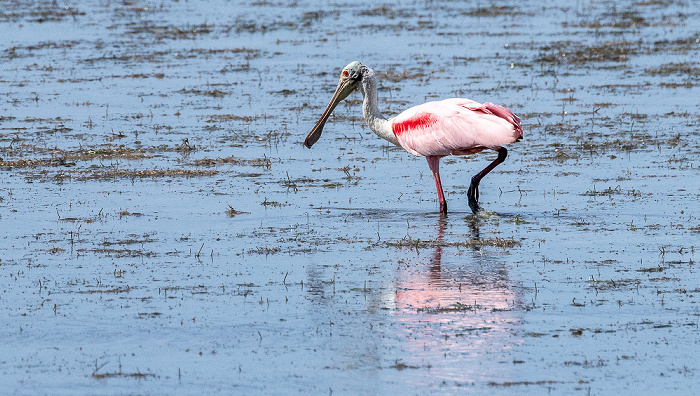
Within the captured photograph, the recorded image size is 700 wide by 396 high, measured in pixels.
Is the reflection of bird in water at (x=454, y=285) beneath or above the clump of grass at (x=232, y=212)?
beneath

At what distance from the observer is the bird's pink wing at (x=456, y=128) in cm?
1077

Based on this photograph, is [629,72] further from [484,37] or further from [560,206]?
[560,206]

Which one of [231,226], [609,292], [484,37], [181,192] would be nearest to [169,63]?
[484,37]

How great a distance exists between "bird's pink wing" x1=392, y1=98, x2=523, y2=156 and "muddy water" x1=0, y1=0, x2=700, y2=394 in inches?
24.7

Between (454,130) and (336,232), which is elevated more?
(454,130)

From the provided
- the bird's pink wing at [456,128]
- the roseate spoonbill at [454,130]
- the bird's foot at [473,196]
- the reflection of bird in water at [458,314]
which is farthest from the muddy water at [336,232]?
the bird's pink wing at [456,128]

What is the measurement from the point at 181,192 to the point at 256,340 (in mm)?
4909

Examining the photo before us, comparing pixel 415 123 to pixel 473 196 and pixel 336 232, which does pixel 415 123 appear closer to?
pixel 473 196

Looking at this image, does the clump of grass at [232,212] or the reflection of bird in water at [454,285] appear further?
the clump of grass at [232,212]

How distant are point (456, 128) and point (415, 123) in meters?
0.43

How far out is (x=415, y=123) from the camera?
36.7 feet

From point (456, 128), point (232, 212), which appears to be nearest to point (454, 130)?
point (456, 128)

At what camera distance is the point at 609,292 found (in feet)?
26.9

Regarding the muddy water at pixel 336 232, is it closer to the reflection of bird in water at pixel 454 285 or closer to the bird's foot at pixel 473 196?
the reflection of bird in water at pixel 454 285
